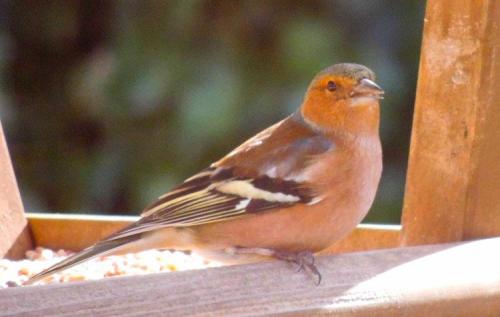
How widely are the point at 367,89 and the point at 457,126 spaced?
0.25 m

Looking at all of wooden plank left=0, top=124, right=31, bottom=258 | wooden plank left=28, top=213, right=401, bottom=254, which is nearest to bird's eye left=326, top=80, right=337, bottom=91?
wooden plank left=28, top=213, right=401, bottom=254

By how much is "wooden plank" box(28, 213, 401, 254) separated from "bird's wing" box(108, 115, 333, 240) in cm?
46

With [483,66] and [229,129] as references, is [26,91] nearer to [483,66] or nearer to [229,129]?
[229,129]

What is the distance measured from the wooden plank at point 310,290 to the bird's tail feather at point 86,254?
45 cm

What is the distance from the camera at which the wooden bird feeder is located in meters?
2.72

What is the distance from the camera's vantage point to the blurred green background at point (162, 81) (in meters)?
5.03

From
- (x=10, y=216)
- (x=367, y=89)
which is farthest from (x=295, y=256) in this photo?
(x=10, y=216)

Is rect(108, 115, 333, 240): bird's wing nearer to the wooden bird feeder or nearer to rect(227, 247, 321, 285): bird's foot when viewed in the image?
rect(227, 247, 321, 285): bird's foot

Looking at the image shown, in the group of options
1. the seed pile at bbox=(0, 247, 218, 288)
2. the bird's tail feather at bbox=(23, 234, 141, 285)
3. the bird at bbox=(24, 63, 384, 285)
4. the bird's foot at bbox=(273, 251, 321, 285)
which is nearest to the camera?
the bird's foot at bbox=(273, 251, 321, 285)

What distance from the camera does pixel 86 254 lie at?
3219 mm

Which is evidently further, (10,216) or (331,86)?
(10,216)

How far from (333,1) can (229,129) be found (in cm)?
65

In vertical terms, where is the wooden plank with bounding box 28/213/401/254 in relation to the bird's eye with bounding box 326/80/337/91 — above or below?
below

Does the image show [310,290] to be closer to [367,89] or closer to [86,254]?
[86,254]
